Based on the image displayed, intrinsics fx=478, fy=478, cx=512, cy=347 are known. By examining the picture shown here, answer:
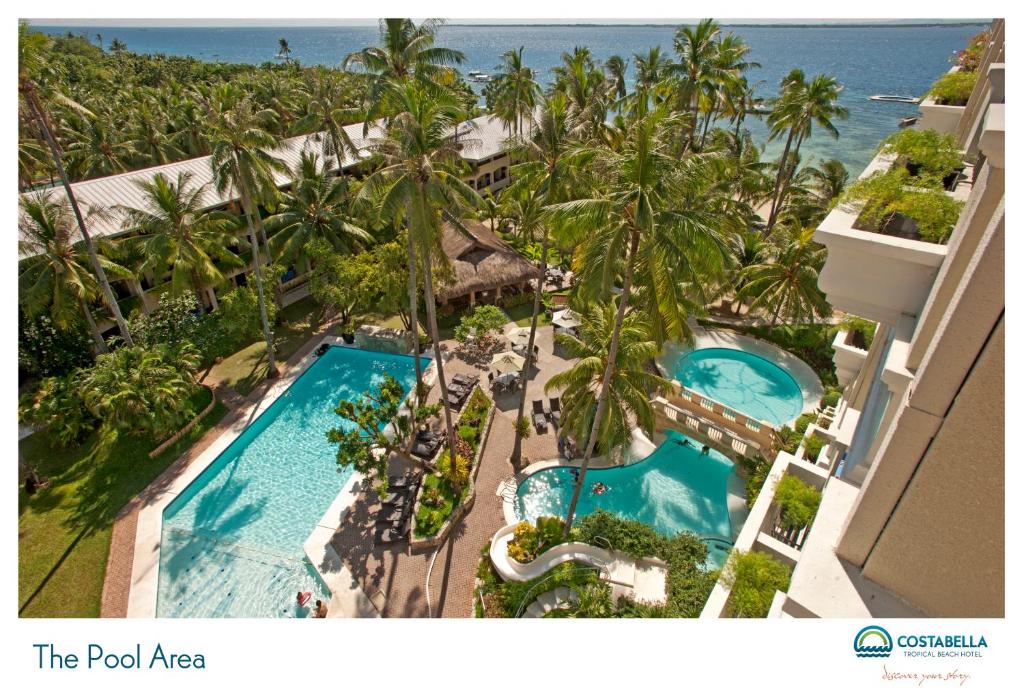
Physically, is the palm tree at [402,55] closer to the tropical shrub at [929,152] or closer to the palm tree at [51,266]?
the tropical shrub at [929,152]

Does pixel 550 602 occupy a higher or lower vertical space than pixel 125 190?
lower

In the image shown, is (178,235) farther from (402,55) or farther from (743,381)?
(743,381)

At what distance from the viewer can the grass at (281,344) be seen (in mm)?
26766

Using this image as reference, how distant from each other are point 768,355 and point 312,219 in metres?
28.4

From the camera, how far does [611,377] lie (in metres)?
16.2

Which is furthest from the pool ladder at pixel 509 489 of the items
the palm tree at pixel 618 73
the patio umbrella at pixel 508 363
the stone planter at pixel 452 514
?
the palm tree at pixel 618 73

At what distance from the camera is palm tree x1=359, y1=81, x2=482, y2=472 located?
1484cm

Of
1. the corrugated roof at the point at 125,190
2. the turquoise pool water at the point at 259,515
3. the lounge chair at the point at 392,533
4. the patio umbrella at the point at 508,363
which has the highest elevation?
the corrugated roof at the point at 125,190

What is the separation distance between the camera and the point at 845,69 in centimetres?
16438

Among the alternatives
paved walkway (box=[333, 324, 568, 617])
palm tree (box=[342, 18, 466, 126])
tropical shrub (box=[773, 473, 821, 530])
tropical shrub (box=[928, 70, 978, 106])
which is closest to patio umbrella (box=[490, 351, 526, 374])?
paved walkway (box=[333, 324, 568, 617])

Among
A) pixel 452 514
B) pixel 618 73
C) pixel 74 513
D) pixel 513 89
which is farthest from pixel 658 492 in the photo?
pixel 618 73

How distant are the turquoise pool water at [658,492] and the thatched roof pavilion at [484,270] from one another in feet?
48.2

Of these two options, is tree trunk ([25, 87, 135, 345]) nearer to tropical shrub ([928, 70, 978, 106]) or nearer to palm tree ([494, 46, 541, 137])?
palm tree ([494, 46, 541, 137])
